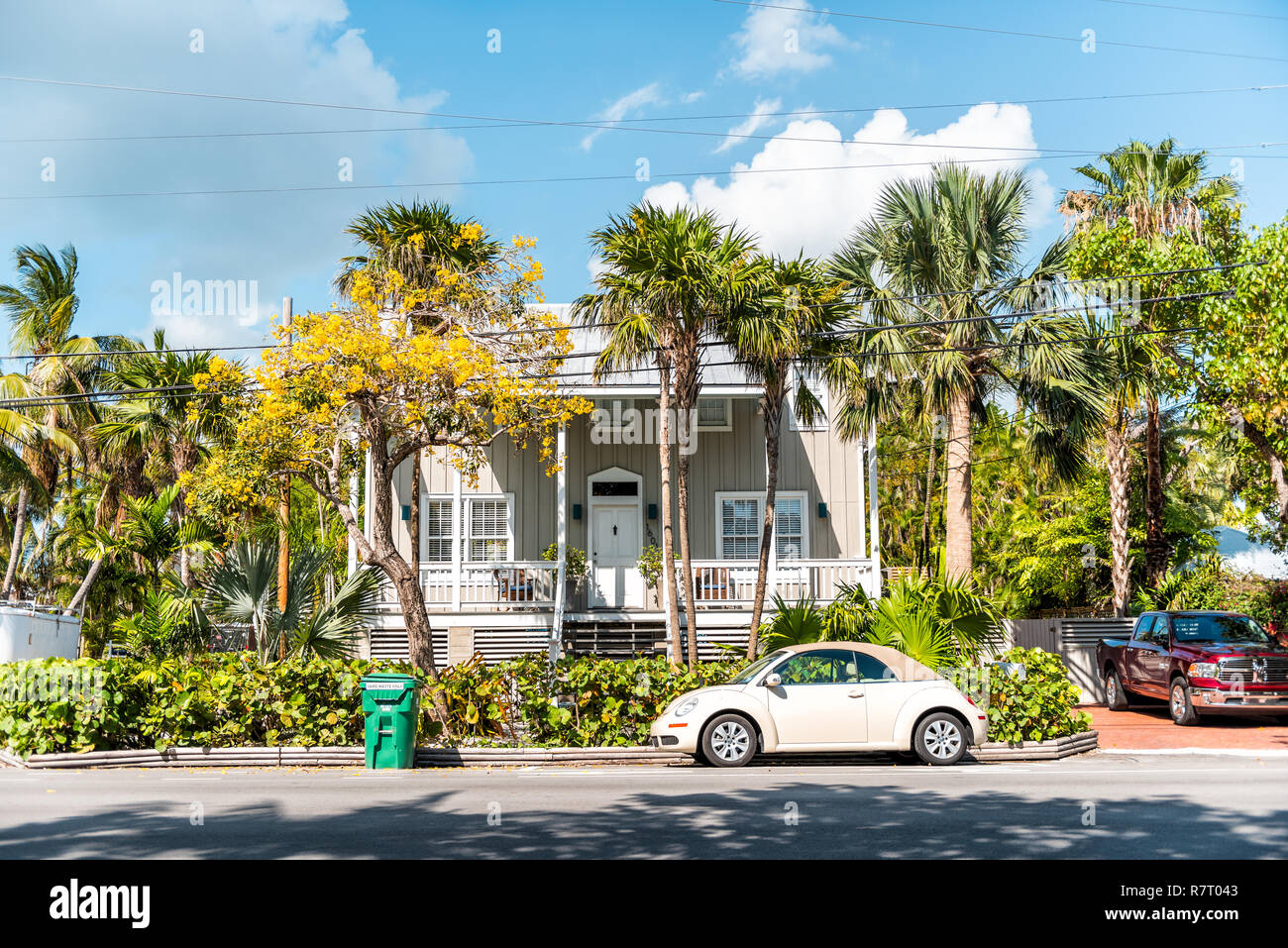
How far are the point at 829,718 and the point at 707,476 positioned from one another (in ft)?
41.8

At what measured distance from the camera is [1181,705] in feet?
56.5

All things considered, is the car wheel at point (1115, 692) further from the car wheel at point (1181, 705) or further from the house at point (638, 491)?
the house at point (638, 491)

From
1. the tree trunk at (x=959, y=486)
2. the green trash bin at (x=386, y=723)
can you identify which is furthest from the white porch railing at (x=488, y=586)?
the green trash bin at (x=386, y=723)

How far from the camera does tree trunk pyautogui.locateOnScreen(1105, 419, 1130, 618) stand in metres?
24.0

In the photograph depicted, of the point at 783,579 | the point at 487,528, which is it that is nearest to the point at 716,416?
the point at 783,579

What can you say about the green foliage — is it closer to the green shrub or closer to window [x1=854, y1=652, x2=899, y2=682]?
window [x1=854, y1=652, x2=899, y2=682]

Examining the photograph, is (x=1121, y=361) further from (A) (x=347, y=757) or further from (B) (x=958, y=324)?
(A) (x=347, y=757)

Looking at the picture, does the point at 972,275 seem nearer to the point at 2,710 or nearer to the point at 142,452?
the point at 2,710

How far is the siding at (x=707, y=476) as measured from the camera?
81.1 ft

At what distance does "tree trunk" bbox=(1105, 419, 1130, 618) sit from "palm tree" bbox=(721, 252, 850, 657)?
8939 millimetres

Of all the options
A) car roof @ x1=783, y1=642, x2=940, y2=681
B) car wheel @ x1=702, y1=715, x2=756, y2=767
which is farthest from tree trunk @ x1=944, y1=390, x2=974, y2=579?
car wheel @ x1=702, y1=715, x2=756, y2=767

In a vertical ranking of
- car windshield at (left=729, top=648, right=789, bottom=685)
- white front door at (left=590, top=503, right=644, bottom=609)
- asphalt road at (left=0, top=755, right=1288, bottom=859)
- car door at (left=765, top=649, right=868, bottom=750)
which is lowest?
asphalt road at (left=0, top=755, right=1288, bottom=859)

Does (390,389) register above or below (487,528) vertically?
above

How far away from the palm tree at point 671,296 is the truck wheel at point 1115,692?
829cm
